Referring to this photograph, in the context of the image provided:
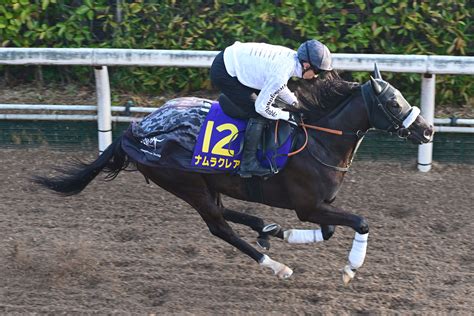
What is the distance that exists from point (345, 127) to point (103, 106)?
2994 mm

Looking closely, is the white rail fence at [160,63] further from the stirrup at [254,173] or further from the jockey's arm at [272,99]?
the stirrup at [254,173]

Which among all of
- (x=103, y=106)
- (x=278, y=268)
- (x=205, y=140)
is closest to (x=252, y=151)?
(x=205, y=140)

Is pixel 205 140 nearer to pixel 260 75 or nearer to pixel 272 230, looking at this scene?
pixel 260 75

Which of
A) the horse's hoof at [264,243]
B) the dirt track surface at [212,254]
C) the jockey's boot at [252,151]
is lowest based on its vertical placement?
the dirt track surface at [212,254]

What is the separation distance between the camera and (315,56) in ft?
17.5

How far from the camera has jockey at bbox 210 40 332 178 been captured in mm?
5391

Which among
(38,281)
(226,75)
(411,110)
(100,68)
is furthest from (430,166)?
(38,281)

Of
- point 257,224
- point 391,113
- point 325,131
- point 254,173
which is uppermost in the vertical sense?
point 391,113

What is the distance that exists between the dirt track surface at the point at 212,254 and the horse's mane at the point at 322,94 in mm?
1200

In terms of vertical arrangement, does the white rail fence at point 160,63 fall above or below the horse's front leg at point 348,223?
above

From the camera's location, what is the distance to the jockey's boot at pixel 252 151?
5648 mm

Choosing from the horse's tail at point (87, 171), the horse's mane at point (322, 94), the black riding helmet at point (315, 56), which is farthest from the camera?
the horse's tail at point (87, 171)

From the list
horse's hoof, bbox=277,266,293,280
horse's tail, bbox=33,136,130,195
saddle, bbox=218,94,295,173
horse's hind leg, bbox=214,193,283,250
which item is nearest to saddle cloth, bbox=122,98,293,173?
saddle, bbox=218,94,295,173

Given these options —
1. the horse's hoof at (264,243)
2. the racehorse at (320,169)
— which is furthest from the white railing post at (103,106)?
the horse's hoof at (264,243)
